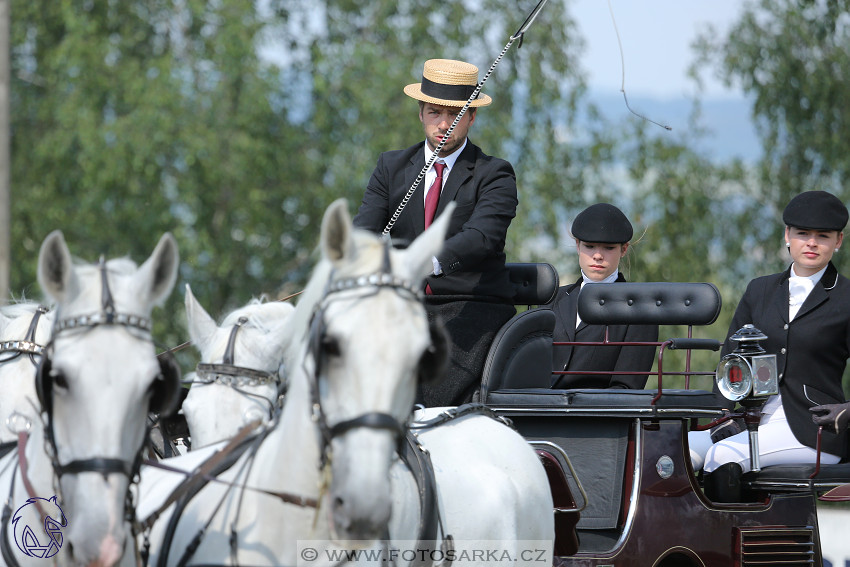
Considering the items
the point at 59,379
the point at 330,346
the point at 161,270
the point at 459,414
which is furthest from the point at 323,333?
the point at 459,414

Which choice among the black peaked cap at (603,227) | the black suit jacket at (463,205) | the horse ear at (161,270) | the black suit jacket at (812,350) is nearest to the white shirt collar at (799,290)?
the black suit jacket at (812,350)

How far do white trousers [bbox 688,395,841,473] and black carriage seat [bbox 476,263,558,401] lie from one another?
0.91 metres

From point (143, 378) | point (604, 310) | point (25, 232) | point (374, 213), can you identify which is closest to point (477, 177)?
point (374, 213)

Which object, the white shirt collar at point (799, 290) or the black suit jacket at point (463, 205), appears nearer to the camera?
the black suit jacket at point (463, 205)

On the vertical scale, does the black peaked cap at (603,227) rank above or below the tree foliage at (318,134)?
below

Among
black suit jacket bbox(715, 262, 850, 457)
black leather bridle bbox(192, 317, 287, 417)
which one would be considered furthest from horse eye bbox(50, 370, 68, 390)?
black suit jacket bbox(715, 262, 850, 457)

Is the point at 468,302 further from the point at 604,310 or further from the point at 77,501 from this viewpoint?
the point at 77,501

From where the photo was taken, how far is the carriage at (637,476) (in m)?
4.81

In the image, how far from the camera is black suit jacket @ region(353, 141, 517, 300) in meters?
4.56

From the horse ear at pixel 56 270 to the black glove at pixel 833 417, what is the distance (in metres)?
3.30

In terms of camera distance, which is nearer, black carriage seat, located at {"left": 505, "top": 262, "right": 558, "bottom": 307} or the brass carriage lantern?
the brass carriage lantern

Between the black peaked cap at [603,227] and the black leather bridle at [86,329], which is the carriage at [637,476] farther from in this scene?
the black leather bridle at [86,329]

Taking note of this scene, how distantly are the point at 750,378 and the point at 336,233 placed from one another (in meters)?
2.65

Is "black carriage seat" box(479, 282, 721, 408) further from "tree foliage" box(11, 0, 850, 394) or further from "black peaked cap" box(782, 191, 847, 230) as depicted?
"tree foliage" box(11, 0, 850, 394)
